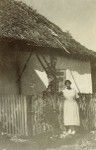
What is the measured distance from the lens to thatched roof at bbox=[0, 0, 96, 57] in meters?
15.3

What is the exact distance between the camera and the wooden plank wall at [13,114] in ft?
37.3

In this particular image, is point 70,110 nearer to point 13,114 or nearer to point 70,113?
point 70,113

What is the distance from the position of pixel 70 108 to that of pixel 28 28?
18.2ft

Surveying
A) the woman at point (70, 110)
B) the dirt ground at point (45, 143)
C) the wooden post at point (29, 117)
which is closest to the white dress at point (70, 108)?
the woman at point (70, 110)

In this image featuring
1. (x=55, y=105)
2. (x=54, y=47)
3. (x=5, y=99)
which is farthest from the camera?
(x=54, y=47)

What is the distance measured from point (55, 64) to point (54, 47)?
1.26 meters

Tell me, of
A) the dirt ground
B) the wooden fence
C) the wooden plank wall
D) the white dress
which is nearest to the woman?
the white dress

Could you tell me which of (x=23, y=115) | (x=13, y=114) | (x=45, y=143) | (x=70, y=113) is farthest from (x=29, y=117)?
(x=70, y=113)

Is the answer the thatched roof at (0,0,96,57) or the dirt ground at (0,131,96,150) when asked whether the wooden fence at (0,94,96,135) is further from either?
the thatched roof at (0,0,96,57)

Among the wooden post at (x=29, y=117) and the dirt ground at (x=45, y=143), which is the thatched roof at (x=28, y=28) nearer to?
the wooden post at (x=29, y=117)

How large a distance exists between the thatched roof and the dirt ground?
4.56 meters

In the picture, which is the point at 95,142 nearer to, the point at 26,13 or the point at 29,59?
the point at 29,59

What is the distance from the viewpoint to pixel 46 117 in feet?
39.9

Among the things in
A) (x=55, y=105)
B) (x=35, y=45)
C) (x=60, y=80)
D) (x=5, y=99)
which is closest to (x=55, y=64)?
(x=60, y=80)
